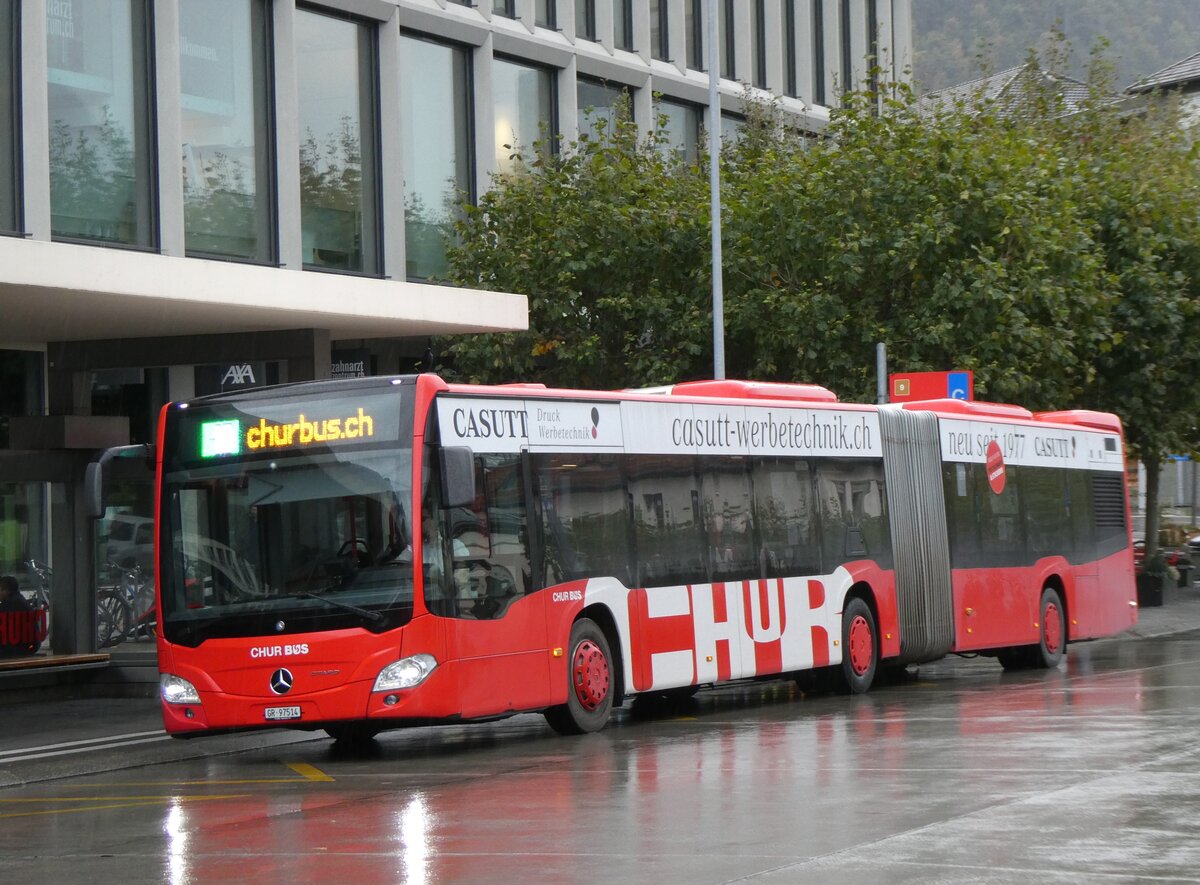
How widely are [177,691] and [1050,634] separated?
12.5 m

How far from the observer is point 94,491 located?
49.2ft

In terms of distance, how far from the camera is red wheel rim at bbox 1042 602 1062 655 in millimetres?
23422

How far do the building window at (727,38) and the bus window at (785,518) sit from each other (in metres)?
22.3

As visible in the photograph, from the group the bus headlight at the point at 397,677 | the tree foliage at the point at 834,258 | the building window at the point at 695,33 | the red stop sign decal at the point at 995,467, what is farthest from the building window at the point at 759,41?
the bus headlight at the point at 397,677

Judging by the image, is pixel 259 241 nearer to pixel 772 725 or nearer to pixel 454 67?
pixel 454 67

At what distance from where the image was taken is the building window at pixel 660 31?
37625 millimetres

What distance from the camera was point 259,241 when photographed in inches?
1096

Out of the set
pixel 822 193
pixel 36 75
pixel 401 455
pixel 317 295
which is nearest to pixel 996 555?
pixel 822 193

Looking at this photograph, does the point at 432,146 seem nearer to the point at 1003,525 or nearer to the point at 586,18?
the point at 586,18

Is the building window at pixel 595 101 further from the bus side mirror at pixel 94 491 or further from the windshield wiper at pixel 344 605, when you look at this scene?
the windshield wiper at pixel 344 605

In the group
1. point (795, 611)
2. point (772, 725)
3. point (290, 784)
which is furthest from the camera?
point (795, 611)

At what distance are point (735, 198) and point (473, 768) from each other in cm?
1767

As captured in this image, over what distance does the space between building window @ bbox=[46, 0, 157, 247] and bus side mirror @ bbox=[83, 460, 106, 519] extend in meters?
10.1

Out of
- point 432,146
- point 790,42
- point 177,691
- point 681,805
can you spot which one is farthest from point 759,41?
point 681,805
